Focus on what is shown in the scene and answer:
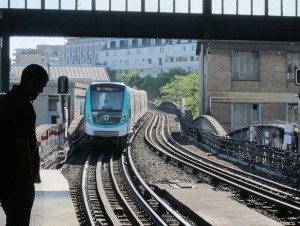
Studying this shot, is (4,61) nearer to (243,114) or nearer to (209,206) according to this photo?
(209,206)

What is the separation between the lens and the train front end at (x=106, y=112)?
81.1 feet

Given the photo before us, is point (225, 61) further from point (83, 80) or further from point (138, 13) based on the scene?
point (83, 80)

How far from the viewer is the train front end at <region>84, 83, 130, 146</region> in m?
24.7

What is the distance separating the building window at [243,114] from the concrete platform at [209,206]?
26.7 meters

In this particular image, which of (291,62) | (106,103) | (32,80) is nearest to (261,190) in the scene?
(32,80)

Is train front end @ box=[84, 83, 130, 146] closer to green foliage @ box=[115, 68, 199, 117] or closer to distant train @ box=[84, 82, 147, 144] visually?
distant train @ box=[84, 82, 147, 144]

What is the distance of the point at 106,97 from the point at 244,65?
19.4m

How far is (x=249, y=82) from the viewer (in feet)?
137

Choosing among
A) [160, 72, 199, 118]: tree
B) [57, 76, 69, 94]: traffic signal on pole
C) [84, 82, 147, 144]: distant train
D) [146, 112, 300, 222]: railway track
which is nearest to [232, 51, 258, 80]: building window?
[84, 82, 147, 144]: distant train

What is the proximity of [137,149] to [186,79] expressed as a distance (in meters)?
64.0

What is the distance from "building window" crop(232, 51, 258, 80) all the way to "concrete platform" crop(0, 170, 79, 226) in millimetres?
29799

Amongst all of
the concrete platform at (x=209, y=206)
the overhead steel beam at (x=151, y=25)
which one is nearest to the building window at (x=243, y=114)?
the overhead steel beam at (x=151, y=25)

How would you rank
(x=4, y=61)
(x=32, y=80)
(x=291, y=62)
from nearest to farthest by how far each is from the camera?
(x=32, y=80) → (x=4, y=61) → (x=291, y=62)

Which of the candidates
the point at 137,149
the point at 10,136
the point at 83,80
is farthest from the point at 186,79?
the point at 10,136
